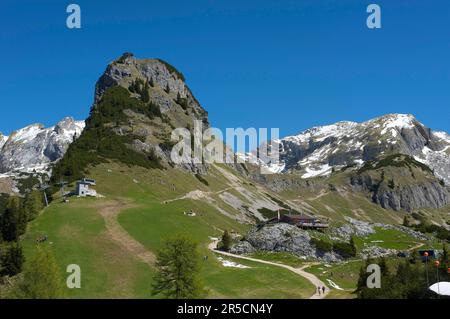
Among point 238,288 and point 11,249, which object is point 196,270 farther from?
point 11,249

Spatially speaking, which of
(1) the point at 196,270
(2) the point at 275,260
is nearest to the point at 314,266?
(2) the point at 275,260

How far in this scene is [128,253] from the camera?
94.6 meters

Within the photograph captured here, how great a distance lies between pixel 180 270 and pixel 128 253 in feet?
95.5

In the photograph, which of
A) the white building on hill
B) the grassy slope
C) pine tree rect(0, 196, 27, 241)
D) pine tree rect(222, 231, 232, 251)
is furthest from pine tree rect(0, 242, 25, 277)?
the white building on hill

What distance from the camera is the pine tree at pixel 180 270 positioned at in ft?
219

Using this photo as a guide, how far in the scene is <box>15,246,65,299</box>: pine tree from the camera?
57.2m

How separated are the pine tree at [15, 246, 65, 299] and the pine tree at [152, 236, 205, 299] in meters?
14.8

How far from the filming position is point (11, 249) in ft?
274

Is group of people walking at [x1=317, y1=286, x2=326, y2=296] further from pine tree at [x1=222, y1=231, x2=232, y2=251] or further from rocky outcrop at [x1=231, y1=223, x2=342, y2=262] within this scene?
pine tree at [x1=222, y1=231, x2=232, y2=251]

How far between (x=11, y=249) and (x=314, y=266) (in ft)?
208

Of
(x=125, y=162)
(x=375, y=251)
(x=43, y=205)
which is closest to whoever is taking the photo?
(x=43, y=205)

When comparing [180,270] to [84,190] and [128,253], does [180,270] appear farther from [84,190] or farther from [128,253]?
[84,190]

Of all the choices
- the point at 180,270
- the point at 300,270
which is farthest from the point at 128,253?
the point at 300,270

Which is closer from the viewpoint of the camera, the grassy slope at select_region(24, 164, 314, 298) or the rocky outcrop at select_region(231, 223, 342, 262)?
the grassy slope at select_region(24, 164, 314, 298)
